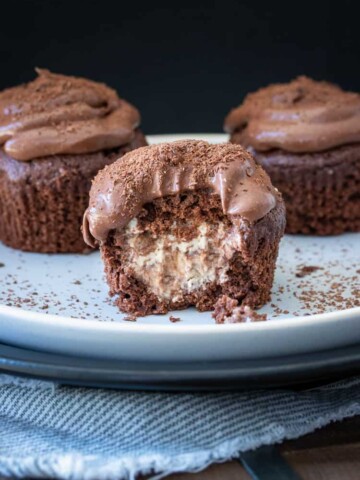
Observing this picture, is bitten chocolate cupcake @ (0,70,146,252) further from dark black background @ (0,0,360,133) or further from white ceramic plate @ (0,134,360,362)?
dark black background @ (0,0,360,133)

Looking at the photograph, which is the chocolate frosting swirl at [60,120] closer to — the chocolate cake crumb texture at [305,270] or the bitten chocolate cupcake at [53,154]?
the bitten chocolate cupcake at [53,154]

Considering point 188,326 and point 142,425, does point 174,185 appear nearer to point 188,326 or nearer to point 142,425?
point 188,326

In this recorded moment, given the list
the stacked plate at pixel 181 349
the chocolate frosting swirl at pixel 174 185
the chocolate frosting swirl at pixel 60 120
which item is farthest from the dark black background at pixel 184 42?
the stacked plate at pixel 181 349

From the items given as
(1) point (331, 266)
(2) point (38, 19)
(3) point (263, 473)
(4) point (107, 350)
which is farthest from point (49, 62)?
(3) point (263, 473)

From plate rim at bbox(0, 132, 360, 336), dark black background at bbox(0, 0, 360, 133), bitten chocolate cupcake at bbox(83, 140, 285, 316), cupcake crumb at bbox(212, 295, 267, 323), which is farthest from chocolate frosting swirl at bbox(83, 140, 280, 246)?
dark black background at bbox(0, 0, 360, 133)

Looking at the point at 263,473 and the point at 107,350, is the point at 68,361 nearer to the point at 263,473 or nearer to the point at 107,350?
the point at 107,350

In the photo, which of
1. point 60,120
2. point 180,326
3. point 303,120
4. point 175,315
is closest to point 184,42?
point 303,120
